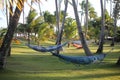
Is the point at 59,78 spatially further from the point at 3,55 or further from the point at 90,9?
the point at 90,9

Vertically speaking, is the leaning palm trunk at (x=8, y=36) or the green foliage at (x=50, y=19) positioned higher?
the green foliage at (x=50, y=19)

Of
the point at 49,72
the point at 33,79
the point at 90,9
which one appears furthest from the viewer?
the point at 90,9

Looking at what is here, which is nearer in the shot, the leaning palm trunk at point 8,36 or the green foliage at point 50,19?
the leaning palm trunk at point 8,36

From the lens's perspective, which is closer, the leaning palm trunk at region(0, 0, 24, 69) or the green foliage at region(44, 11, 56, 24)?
the leaning palm trunk at region(0, 0, 24, 69)

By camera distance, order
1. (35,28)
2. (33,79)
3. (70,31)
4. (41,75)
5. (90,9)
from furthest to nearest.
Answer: (90,9)
(70,31)
(35,28)
(41,75)
(33,79)

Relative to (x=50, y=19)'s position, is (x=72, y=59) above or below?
below

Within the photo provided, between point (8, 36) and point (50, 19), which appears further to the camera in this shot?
point (50, 19)

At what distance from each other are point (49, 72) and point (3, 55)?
1.69 m

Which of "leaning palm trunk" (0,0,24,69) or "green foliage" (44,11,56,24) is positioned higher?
"green foliage" (44,11,56,24)

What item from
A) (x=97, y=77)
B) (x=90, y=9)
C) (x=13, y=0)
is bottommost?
(x=97, y=77)

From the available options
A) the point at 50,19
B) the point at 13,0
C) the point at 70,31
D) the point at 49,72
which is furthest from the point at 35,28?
the point at 13,0

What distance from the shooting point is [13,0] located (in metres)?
2.27

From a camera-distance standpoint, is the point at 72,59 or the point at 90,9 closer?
the point at 72,59

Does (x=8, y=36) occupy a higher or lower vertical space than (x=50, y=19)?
lower
